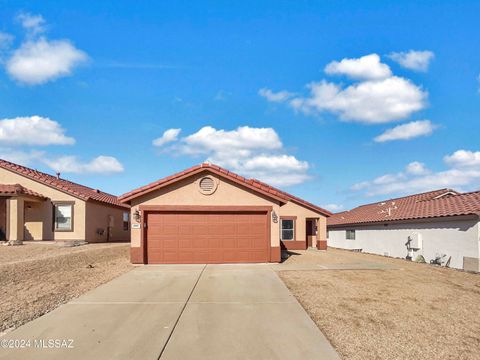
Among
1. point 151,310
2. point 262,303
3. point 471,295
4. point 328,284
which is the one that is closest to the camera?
point 151,310

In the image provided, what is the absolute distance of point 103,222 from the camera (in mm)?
25672

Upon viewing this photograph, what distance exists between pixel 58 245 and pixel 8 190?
3812 mm

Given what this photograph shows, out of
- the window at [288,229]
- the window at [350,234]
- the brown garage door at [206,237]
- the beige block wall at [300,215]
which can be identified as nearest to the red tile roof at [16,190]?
the brown garage door at [206,237]

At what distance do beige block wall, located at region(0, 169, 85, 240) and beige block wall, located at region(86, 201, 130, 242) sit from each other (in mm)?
561

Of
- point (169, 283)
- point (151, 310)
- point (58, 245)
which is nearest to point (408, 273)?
point (169, 283)

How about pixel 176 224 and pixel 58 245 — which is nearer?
pixel 176 224

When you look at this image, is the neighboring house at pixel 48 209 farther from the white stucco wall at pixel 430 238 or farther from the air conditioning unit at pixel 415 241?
the white stucco wall at pixel 430 238

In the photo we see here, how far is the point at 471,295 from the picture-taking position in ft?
34.5

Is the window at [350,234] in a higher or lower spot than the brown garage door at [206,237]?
lower

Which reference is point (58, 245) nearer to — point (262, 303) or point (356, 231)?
point (262, 303)

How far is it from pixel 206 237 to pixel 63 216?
1084cm

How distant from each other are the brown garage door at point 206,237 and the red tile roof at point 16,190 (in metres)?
8.86

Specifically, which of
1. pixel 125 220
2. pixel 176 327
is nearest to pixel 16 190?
pixel 125 220

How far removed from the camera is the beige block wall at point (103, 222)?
2328cm
